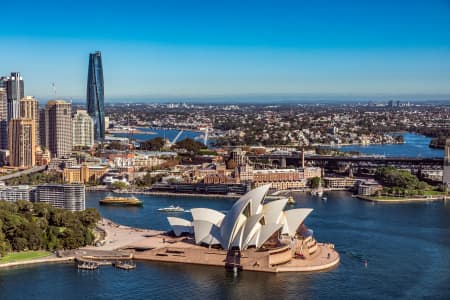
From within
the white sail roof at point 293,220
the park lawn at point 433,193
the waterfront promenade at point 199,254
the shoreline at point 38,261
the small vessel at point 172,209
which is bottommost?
the park lawn at point 433,193

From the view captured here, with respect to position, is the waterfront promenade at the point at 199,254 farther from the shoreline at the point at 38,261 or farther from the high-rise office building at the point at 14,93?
the high-rise office building at the point at 14,93

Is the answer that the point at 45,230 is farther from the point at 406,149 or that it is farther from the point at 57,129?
the point at 406,149

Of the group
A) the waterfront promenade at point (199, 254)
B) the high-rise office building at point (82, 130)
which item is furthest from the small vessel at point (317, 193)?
the high-rise office building at point (82, 130)

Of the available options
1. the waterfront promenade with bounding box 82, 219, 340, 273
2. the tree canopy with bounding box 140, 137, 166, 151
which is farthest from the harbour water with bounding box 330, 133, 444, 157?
the waterfront promenade with bounding box 82, 219, 340, 273

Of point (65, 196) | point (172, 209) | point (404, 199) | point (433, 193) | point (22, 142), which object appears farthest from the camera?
point (22, 142)

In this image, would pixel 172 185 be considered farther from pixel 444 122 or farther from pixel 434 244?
pixel 444 122

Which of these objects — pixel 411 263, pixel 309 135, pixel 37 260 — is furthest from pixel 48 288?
pixel 309 135

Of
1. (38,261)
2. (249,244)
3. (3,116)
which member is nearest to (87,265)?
(38,261)
